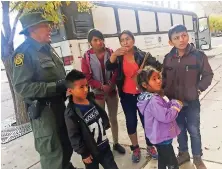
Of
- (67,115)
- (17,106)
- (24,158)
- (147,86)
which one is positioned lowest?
(24,158)

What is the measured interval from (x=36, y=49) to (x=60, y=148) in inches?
38.8

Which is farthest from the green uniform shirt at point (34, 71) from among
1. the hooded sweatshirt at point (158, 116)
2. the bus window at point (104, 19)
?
the bus window at point (104, 19)

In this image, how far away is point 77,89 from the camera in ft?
7.62

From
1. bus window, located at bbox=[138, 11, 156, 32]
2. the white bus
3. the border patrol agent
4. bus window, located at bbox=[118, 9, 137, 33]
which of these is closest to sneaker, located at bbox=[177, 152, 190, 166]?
the border patrol agent

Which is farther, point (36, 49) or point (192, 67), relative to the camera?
point (192, 67)

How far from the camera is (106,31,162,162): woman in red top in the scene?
295cm

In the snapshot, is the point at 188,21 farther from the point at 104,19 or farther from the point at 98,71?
the point at 98,71

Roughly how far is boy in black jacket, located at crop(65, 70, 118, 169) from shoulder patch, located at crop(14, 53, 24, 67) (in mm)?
435

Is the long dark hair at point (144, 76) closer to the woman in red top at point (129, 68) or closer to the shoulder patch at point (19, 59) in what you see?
the woman in red top at point (129, 68)

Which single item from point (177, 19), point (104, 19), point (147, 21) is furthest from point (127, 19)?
point (177, 19)

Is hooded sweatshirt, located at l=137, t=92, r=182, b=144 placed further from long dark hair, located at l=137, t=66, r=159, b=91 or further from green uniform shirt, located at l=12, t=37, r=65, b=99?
green uniform shirt, located at l=12, t=37, r=65, b=99

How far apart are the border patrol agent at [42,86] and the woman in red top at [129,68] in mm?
747

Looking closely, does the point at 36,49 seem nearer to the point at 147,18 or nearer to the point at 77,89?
the point at 77,89

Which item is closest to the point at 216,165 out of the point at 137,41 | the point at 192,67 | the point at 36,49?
the point at 192,67
